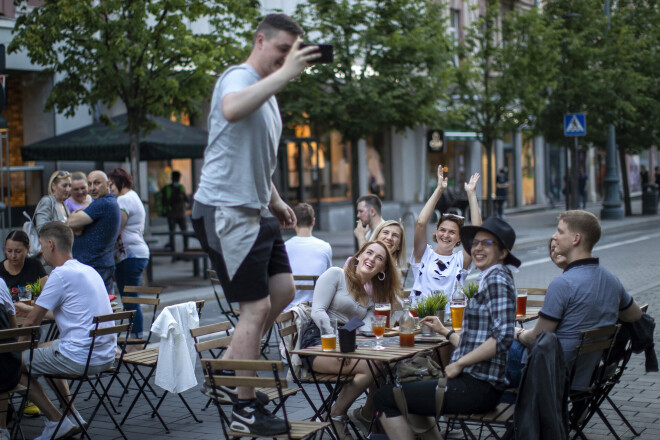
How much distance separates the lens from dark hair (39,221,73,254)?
6.87m

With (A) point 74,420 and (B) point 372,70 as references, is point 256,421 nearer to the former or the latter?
(A) point 74,420

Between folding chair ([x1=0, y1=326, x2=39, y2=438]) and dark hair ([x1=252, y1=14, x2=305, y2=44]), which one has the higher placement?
dark hair ([x1=252, y1=14, x2=305, y2=44])

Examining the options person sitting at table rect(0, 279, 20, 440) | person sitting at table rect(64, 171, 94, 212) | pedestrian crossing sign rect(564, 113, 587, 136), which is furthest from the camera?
pedestrian crossing sign rect(564, 113, 587, 136)

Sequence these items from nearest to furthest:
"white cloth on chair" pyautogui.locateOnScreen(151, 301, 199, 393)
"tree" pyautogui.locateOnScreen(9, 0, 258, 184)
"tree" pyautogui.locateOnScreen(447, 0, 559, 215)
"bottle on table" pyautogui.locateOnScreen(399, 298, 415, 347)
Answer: "bottle on table" pyautogui.locateOnScreen(399, 298, 415, 347) → "white cloth on chair" pyautogui.locateOnScreen(151, 301, 199, 393) → "tree" pyautogui.locateOnScreen(9, 0, 258, 184) → "tree" pyautogui.locateOnScreen(447, 0, 559, 215)

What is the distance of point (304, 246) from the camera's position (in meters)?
9.45

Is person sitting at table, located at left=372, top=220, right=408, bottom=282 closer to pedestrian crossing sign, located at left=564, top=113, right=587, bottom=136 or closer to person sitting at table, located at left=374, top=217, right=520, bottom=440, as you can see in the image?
person sitting at table, located at left=374, top=217, right=520, bottom=440

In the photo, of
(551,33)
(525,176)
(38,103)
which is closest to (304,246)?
(38,103)

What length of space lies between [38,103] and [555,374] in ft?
58.4

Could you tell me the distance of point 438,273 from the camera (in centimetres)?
779

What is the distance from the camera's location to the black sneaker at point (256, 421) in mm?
4723

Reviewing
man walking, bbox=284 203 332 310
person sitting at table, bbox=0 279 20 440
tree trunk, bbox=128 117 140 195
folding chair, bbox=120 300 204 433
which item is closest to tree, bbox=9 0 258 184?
tree trunk, bbox=128 117 140 195

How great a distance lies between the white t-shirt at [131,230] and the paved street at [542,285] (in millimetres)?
1920

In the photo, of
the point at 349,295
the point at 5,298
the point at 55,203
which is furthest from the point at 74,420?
the point at 55,203

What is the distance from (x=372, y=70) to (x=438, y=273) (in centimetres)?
1302
